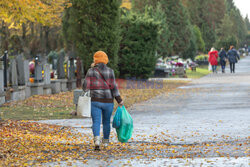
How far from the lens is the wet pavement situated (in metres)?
8.00

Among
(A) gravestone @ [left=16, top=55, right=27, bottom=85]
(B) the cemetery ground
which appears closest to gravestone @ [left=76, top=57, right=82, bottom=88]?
(A) gravestone @ [left=16, top=55, right=27, bottom=85]

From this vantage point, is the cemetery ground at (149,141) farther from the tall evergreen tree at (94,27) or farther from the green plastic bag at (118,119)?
the tall evergreen tree at (94,27)

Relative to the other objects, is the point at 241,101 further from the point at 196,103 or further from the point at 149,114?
the point at 149,114

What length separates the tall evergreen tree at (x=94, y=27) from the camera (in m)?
25.2

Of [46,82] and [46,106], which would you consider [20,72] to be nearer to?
[46,82]

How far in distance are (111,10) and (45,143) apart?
16.2 metres

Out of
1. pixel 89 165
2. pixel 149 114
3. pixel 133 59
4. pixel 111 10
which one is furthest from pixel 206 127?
pixel 133 59

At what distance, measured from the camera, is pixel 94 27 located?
25.2 m

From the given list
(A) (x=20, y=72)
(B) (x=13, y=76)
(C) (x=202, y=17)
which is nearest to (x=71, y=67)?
(A) (x=20, y=72)

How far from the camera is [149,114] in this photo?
47.9 ft

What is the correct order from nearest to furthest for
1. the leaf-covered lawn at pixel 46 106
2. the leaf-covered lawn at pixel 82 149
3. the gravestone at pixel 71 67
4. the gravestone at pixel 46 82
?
the leaf-covered lawn at pixel 82 149 < the leaf-covered lawn at pixel 46 106 < the gravestone at pixel 46 82 < the gravestone at pixel 71 67

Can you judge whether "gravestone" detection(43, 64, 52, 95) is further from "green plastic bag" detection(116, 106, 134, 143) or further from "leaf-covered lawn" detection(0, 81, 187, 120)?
"green plastic bag" detection(116, 106, 134, 143)

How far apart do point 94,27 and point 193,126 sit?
46.0ft

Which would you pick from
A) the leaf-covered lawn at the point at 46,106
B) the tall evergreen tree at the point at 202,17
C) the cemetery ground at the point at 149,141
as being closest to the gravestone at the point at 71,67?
the leaf-covered lawn at the point at 46,106
